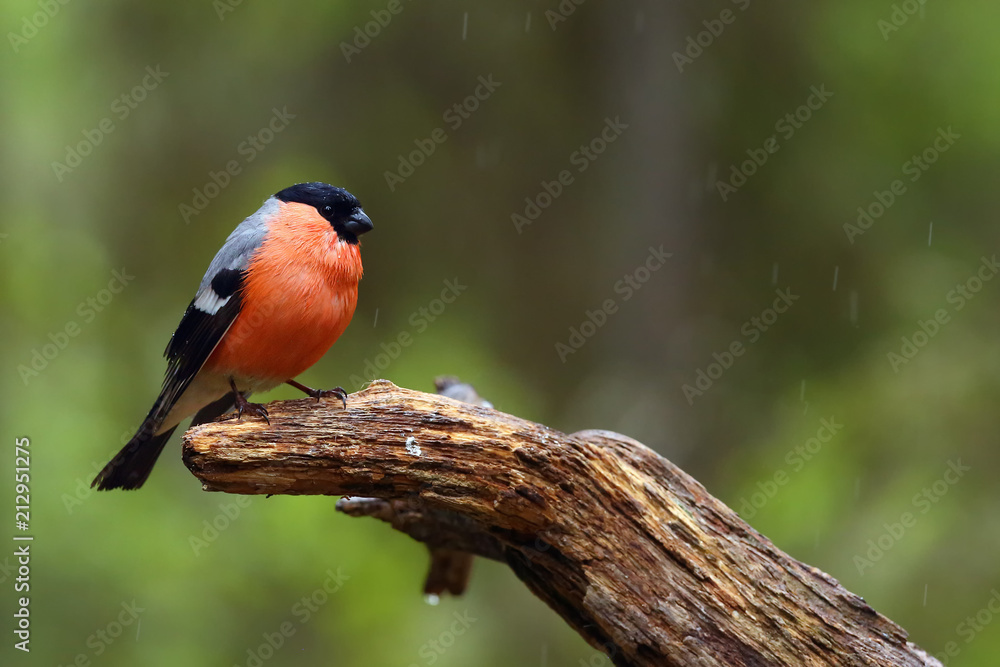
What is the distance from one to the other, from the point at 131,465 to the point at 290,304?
1.32 metres

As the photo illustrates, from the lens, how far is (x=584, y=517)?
353 centimetres

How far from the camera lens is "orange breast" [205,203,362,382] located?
151 inches

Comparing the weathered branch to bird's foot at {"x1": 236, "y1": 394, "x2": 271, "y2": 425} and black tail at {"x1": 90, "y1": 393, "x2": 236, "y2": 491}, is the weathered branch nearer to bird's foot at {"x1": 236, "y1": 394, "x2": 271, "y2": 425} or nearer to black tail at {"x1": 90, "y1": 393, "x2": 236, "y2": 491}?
A: bird's foot at {"x1": 236, "y1": 394, "x2": 271, "y2": 425}

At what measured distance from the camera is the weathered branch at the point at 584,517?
3375mm

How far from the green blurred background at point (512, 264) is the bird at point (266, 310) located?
2.56 metres

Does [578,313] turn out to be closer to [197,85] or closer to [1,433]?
[197,85]

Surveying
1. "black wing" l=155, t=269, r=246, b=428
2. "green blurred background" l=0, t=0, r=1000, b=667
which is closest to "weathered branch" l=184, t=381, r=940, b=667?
"black wing" l=155, t=269, r=246, b=428

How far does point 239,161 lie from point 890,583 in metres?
6.28

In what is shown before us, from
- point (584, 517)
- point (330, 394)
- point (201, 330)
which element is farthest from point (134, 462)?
point (584, 517)

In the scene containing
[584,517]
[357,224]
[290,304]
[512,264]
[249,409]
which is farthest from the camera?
[512,264]

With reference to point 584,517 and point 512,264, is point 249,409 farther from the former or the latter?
point 512,264

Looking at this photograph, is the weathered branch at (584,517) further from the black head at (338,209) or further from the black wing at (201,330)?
the black head at (338,209)

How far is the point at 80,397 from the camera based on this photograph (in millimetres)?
6719

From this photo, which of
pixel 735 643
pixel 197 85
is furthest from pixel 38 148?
pixel 735 643
